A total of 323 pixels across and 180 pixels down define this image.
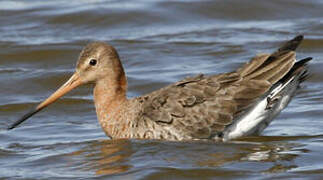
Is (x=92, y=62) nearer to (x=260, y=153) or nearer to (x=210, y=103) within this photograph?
(x=210, y=103)

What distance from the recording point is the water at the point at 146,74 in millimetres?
9602

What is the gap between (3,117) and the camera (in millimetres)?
12414

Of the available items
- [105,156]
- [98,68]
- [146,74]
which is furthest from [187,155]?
[146,74]

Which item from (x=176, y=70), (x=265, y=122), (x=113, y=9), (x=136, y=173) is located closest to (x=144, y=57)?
(x=176, y=70)

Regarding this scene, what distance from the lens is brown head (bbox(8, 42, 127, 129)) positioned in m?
10.6

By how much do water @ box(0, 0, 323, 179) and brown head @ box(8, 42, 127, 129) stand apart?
2.52 ft

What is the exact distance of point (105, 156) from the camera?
1007 cm

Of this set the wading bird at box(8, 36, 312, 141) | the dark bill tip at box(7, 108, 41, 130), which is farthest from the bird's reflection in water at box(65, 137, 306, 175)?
the dark bill tip at box(7, 108, 41, 130)

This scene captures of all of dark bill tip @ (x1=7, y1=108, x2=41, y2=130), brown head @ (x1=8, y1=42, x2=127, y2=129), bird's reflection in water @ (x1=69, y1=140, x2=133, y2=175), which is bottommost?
bird's reflection in water @ (x1=69, y1=140, x2=133, y2=175)

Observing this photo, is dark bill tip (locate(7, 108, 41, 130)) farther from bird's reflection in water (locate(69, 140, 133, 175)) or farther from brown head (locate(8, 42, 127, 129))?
bird's reflection in water (locate(69, 140, 133, 175))

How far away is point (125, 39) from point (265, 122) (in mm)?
6331

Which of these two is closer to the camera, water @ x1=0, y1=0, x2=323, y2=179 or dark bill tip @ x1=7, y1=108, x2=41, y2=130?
water @ x1=0, y1=0, x2=323, y2=179

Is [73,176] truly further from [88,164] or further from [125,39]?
[125,39]

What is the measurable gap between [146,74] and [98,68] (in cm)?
355
